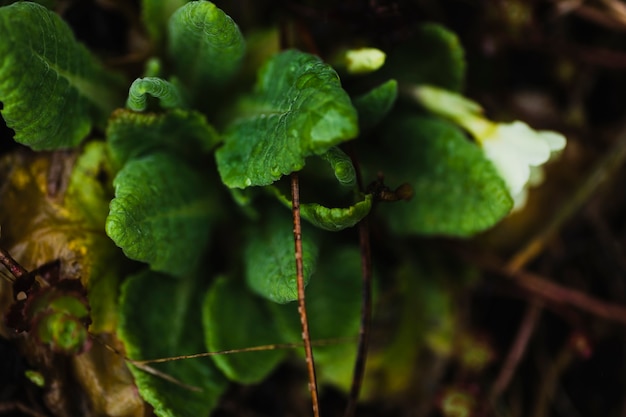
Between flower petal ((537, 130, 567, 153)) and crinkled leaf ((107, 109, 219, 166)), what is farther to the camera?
flower petal ((537, 130, 567, 153))

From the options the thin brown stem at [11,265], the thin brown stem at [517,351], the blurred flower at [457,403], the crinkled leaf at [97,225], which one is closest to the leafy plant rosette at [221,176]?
the crinkled leaf at [97,225]

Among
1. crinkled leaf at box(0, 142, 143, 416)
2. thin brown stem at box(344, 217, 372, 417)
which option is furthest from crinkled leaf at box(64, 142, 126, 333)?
thin brown stem at box(344, 217, 372, 417)

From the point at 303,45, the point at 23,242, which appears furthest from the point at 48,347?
the point at 303,45

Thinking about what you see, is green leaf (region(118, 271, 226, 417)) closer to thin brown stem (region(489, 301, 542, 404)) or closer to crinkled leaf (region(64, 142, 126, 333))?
crinkled leaf (region(64, 142, 126, 333))

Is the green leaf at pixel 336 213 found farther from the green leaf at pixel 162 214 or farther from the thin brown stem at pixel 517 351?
the thin brown stem at pixel 517 351

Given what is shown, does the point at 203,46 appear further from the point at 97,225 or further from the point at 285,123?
the point at 97,225

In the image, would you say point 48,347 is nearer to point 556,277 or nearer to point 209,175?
point 209,175

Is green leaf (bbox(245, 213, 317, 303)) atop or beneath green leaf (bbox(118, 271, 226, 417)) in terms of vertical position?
atop

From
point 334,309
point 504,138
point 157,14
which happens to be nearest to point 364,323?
point 334,309

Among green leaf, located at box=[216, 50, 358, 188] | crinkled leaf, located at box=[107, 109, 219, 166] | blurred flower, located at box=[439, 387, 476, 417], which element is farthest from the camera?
blurred flower, located at box=[439, 387, 476, 417]
